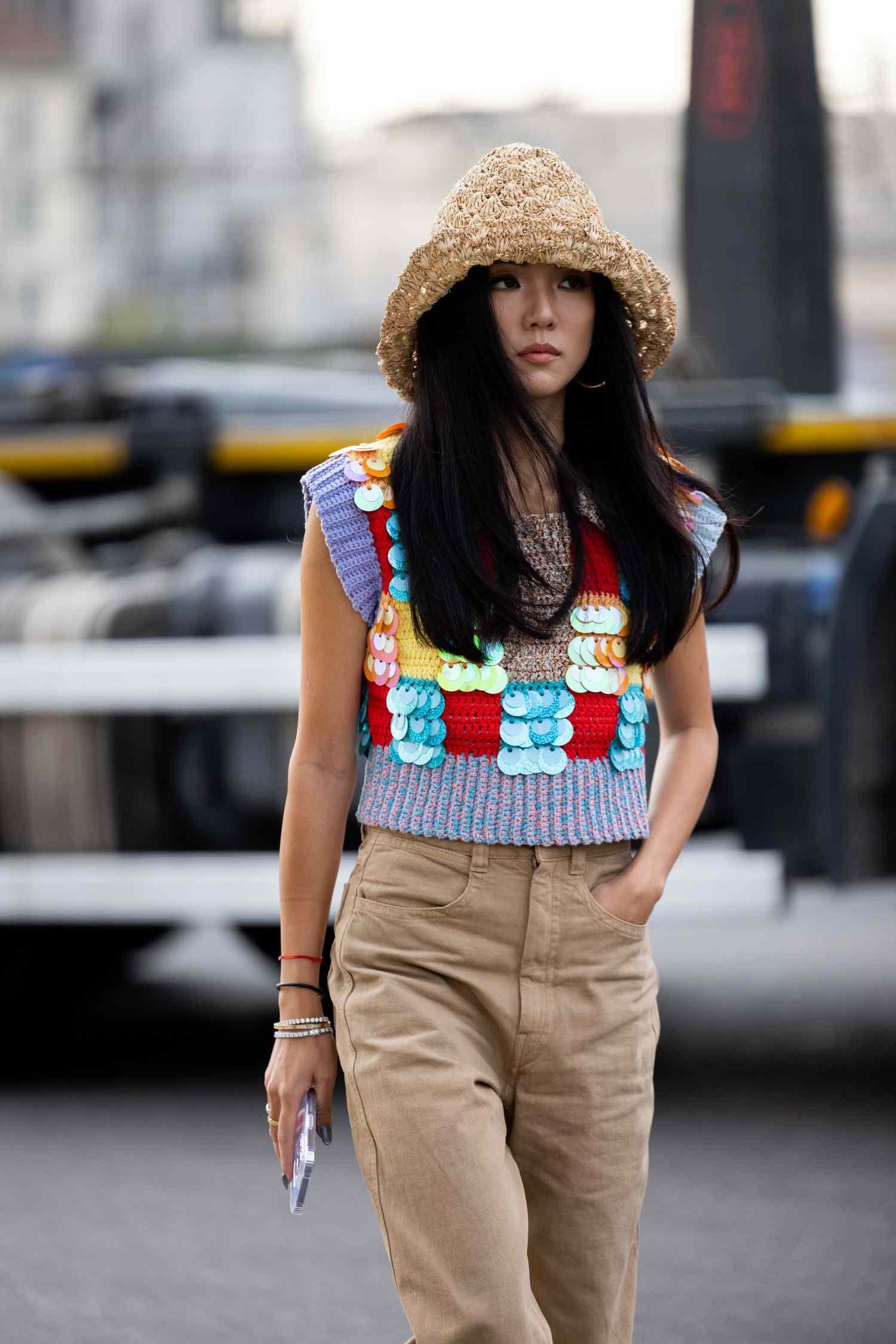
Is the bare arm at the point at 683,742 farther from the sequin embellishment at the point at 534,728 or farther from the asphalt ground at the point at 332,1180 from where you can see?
the asphalt ground at the point at 332,1180

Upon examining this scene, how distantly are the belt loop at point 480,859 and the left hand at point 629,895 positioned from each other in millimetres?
122

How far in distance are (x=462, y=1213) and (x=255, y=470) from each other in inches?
142

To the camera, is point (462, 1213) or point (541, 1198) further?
point (541, 1198)

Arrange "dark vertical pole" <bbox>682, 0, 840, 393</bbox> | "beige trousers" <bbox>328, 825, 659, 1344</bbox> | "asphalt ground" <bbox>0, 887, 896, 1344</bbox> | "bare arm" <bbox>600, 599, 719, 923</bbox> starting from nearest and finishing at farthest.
Result: "beige trousers" <bbox>328, 825, 659, 1344</bbox> → "bare arm" <bbox>600, 599, 719, 923</bbox> → "asphalt ground" <bbox>0, 887, 896, 1344</bbox> → "dark vertical pole" <bbox>682, 0, 840, 393</bbox>

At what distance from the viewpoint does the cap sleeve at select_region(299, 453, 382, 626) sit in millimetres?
2121

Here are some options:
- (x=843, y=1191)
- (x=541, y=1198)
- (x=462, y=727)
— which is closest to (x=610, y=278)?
(x=462, y=727)

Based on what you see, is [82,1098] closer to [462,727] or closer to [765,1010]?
[765,1010]

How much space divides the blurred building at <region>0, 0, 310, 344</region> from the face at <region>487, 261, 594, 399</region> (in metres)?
2.79

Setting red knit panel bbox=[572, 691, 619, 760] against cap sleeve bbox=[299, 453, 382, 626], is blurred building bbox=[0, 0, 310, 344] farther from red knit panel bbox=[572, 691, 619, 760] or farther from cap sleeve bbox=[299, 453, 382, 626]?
red knit panel bbox=[572, 691, 619, 760]

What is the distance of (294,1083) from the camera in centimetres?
214

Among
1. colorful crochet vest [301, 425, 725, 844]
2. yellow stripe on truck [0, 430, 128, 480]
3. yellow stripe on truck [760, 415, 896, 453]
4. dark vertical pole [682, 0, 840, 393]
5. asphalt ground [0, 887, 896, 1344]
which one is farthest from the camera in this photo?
yellow stripe on truck [0, 430, 128, 480]

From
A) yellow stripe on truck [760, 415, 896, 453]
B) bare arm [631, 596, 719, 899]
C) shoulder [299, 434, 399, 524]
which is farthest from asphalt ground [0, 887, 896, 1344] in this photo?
shoulder [299, 434, 399, 524]

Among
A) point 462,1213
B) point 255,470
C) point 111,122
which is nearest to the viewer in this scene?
point 462,1213

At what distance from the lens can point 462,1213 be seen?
196 centimetres
